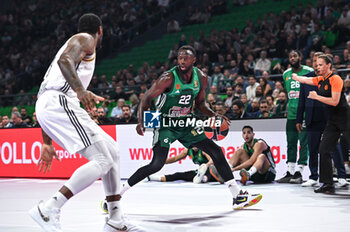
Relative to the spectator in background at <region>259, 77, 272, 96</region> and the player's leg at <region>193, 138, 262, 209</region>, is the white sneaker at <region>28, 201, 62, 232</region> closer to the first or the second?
the player's leg at <region>193, 138, 262, 209</region>

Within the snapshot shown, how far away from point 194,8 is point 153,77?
6408 millimetres

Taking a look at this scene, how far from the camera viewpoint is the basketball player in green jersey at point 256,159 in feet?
31.4

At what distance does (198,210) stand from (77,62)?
9.61 ft

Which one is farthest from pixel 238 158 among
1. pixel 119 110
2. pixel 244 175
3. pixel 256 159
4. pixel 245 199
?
pixel 119 110

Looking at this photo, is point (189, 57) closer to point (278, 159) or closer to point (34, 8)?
point (278, 159)

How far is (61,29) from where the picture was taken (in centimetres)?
2462

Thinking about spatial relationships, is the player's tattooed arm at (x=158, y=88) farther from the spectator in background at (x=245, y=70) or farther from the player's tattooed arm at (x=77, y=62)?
the spectator in background at (x=245, y=70)

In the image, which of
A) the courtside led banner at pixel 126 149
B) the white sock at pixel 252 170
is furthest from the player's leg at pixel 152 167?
the courtside led banner at pixel 126 149

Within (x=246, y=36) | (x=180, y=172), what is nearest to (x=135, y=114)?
(x=180, y=172)

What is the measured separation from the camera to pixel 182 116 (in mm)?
6648

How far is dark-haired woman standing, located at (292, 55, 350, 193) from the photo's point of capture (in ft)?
24.7

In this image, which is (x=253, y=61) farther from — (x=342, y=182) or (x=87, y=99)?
(x=87, y=99)

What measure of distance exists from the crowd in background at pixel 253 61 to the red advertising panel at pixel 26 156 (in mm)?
1213

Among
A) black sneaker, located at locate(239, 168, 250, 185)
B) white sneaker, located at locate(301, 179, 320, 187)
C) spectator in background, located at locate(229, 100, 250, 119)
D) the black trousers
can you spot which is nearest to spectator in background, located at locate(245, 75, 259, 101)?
spectator in background, located at locate(229, 100, 250, 119)
